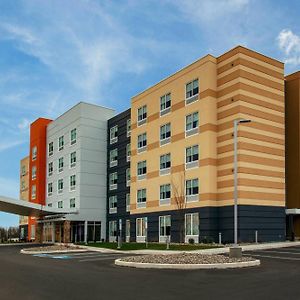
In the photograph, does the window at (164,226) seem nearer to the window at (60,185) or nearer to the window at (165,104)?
the window at (165,104)

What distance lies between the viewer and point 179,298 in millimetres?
11742

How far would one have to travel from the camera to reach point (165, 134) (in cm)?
4750

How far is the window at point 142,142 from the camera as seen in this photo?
50875mm

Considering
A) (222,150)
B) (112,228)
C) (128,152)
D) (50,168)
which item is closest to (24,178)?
(50,168)

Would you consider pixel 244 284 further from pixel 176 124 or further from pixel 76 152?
pixel 76 152

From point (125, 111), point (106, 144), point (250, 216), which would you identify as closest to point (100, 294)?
point (250, 216)

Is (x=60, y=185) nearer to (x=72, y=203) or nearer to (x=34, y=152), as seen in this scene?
(x=72, y=203)

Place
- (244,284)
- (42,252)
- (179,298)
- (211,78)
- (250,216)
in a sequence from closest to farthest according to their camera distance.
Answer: (179,298) < (244,284) < (42,252) < (250,216) < (211,78)

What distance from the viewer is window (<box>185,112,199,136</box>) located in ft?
141

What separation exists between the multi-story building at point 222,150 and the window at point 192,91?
0.10 m

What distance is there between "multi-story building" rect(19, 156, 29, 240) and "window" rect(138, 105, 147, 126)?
39.1m

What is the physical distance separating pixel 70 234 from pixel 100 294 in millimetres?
48251

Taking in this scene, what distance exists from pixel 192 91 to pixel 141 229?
16456mm

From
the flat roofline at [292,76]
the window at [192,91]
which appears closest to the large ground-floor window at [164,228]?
the window at [192,91]
